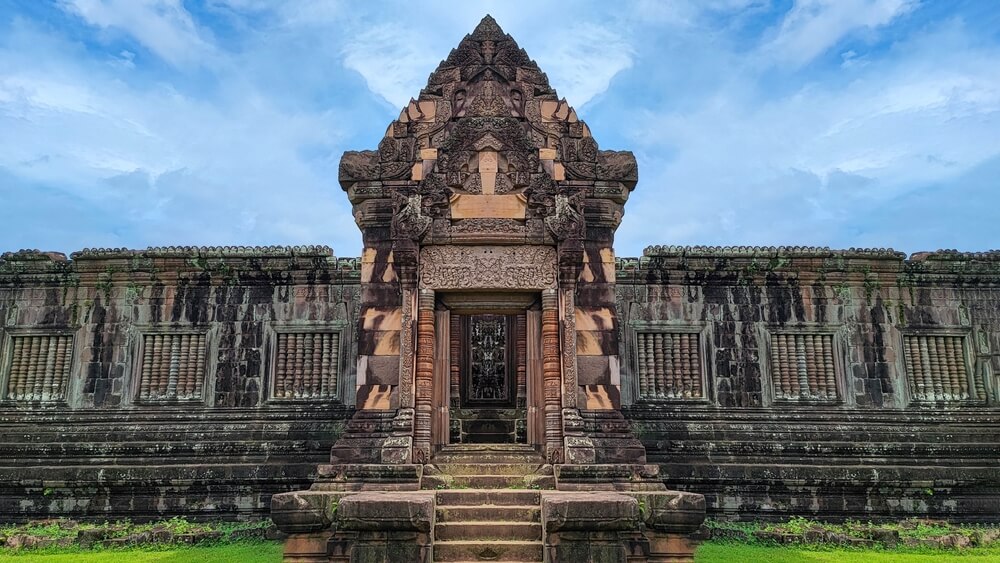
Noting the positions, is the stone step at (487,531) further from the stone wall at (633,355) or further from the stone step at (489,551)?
the stone wall at (633,355)

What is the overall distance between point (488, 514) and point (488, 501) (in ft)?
0.84

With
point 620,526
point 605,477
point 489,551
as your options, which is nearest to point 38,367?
point 489,551

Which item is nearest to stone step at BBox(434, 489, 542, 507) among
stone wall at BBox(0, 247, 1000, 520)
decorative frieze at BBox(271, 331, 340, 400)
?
stone wall at BBox(0, 247, 1000, 520)

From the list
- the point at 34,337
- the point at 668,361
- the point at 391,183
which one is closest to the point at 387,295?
the point at 391,183

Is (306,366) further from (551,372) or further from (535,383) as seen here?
(551,372)

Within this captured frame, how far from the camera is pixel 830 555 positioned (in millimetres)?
9633

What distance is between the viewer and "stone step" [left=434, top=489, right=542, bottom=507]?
28.5 ft

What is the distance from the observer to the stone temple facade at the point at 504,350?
9922 mm

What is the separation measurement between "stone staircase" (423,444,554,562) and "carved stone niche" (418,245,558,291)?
2393 mm

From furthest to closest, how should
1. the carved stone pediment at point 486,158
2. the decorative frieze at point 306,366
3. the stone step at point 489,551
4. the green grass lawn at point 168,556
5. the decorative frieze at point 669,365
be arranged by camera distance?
1. the decorative frieze at point 306,366
2. the decorative frieze at point 669,365
3. the carved stone pediment at point 486,158
4. the green grass lawn at point 168,556
5. the stone step at point 489,551

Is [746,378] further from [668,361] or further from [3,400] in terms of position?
[3,400]

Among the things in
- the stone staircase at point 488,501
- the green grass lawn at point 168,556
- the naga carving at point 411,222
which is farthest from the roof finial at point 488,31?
the green grass lawn at point 168,556

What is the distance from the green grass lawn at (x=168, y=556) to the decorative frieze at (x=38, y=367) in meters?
4.49

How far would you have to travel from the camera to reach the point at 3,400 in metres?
13.7
